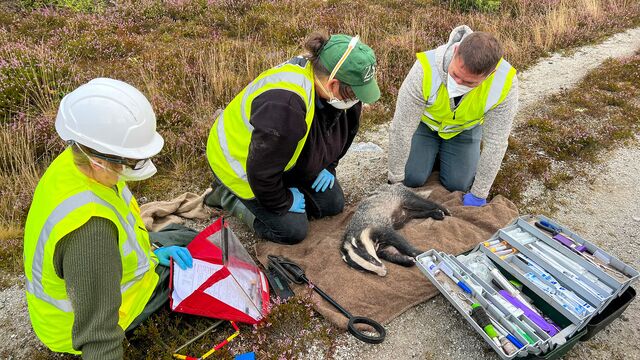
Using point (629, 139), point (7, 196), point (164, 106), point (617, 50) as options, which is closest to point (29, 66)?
point (164, 106)

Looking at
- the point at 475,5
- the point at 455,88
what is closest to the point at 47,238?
the point at 455,88

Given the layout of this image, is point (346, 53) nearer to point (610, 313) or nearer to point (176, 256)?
point (176, 256)

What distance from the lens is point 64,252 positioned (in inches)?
89.7

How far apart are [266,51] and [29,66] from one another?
3919mm

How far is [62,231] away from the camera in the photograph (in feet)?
7.30

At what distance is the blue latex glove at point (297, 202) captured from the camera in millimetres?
4551

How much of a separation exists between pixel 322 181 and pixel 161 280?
6.70ft

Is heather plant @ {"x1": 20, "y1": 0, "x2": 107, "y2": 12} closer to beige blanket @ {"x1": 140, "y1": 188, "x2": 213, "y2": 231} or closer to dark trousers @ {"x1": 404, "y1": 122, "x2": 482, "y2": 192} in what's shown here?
beige blanket @ {"x1": 140, "y1": 188, "x2": 213, "y2": 231}

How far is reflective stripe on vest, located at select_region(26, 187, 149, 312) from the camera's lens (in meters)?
2.29

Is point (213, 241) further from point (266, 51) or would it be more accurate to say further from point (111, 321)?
point (266, 51)

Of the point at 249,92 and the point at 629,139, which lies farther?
the point at 629,139

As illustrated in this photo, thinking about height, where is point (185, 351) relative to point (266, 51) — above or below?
below

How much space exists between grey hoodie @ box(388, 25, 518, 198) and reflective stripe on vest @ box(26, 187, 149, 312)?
3012 mm

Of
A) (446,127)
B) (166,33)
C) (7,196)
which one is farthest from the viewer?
(166,33)
